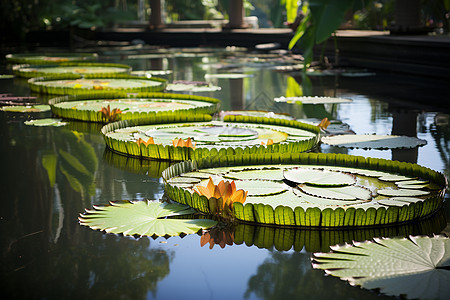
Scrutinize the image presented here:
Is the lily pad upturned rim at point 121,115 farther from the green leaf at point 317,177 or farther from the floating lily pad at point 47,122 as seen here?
the green leaf at point 317,177

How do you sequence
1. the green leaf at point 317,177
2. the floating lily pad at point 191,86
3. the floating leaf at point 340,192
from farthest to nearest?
the floating lily pad at point 191,86 → the green leaf at point 317,177 → the floating leaf at point 340,192

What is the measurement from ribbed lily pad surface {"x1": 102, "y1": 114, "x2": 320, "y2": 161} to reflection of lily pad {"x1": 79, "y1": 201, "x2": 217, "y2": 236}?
730 millimetres

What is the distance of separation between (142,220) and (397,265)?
99 cm

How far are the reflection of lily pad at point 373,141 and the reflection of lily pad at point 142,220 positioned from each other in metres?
1.78

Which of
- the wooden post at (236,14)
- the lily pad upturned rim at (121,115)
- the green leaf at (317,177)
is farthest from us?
the wooden post at (236,14)

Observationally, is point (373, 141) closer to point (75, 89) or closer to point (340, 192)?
point (340, 192)

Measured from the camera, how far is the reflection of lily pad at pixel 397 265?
2.06 metres

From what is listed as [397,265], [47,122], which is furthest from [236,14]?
[397,265]

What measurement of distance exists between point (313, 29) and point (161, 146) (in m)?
3.14

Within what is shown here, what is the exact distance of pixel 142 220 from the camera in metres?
2.74

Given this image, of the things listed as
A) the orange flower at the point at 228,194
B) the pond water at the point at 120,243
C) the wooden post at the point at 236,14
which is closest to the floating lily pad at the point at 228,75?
the pond water at the point at 120,243

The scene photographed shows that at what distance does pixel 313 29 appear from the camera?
667 centimetres

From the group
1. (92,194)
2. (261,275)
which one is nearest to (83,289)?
(261,275)

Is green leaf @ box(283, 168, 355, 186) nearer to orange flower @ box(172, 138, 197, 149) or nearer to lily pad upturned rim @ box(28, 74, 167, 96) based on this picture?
orange flower @ box(172, 138, 197, 149)
